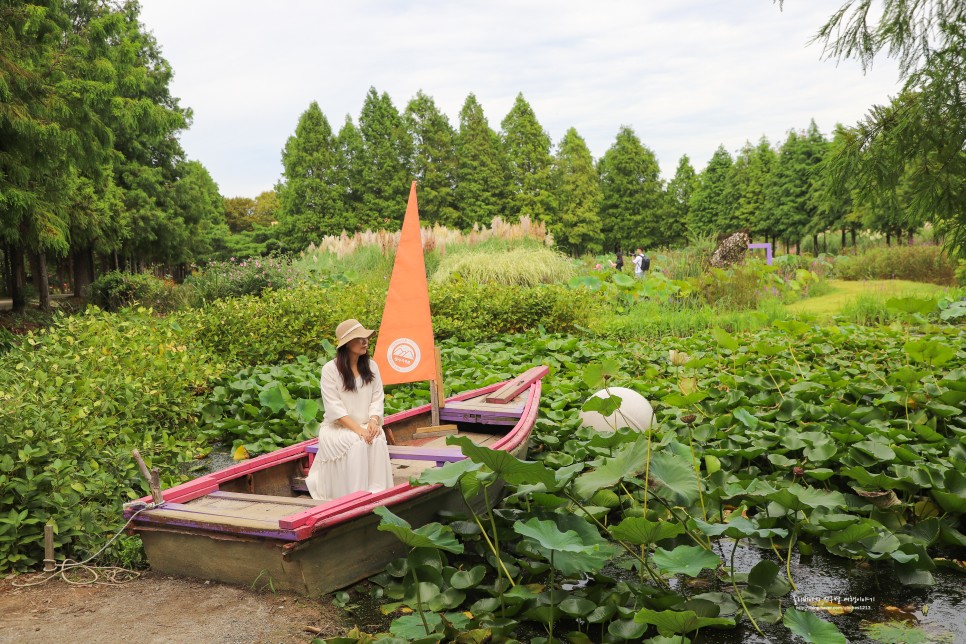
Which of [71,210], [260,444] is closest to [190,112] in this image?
[71,210]

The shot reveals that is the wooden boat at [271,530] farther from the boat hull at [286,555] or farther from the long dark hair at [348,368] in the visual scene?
the long dark hair at [348,368]

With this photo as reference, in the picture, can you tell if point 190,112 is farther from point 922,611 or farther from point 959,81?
point 922,611

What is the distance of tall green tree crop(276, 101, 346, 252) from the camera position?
33.3m

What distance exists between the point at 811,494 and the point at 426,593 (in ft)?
5.71

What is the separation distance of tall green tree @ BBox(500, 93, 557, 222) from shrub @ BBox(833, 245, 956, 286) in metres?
15.6

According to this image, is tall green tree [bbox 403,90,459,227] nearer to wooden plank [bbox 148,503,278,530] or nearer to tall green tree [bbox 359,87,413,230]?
tall green tree [bbox 359,87,413,230]

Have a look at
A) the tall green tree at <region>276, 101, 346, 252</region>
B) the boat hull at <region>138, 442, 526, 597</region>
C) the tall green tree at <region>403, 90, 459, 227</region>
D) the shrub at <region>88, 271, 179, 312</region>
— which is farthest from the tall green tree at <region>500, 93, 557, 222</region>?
the boat hull at <region>138, 442, 526, 597</region>

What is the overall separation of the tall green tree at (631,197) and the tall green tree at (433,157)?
8475 mm

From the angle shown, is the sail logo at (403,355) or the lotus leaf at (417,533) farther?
the sail logo at (403,355)

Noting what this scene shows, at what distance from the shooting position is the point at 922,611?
310 cm

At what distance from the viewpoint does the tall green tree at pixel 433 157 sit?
3200cm

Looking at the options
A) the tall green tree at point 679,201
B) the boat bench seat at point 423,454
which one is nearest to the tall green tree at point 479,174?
the tall green tree at point 679,201

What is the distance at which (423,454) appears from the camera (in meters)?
4.07

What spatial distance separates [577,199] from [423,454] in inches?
1273
